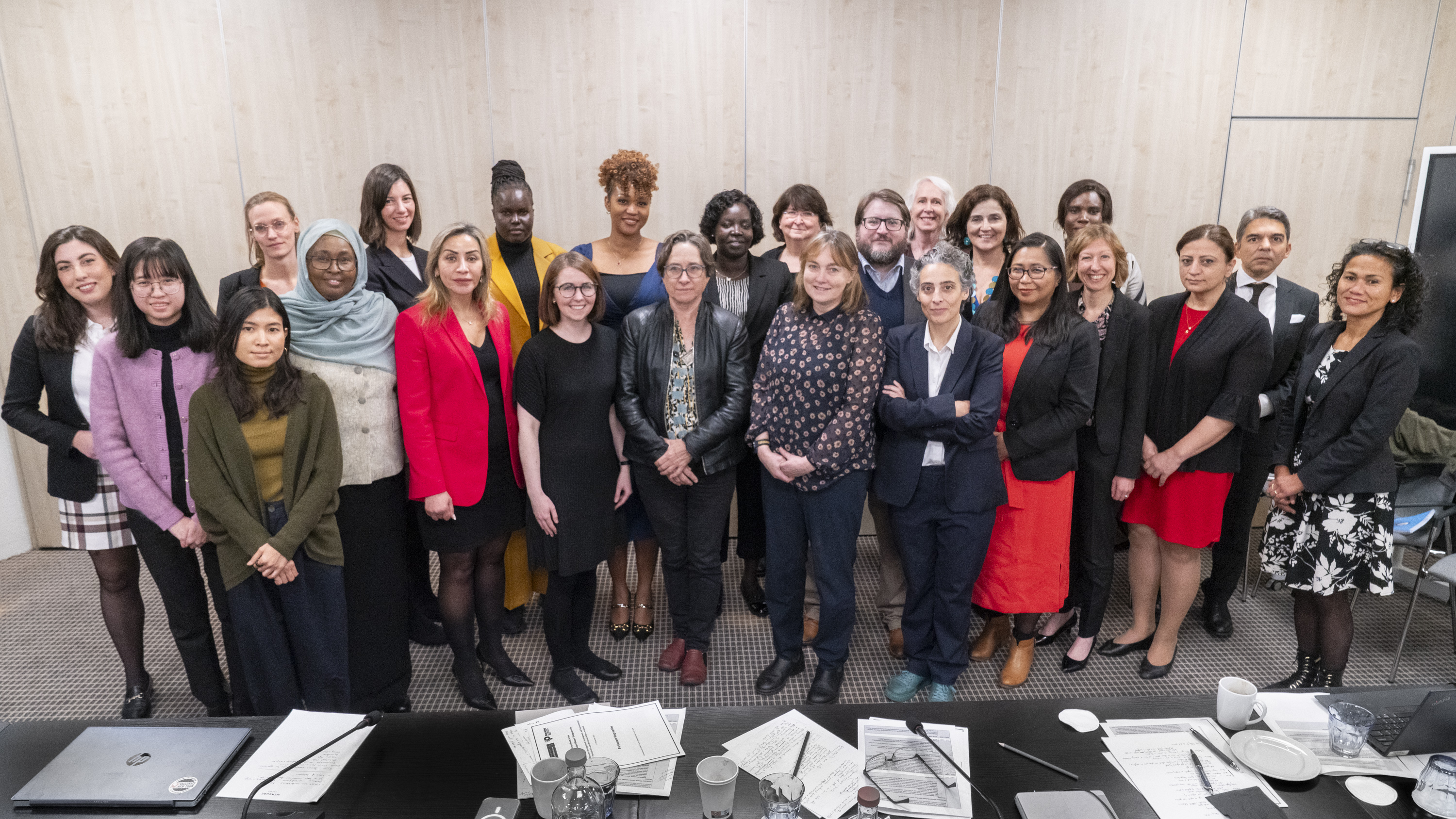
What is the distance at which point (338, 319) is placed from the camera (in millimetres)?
2412

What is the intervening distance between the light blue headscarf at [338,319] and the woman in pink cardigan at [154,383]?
0.26 m

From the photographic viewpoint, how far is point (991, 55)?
4180mm

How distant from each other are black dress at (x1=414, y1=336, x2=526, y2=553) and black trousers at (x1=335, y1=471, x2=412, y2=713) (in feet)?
0.36

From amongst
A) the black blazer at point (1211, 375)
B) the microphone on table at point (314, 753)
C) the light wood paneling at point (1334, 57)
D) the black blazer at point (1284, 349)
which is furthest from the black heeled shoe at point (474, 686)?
the light wood paneling at point (1334, 57)

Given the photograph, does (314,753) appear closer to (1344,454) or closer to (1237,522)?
(1344,454)

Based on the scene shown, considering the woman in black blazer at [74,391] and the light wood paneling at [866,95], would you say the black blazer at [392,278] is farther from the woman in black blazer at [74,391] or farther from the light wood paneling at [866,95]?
the light wood paneling at [866,95]

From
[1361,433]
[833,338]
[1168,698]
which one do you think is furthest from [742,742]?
[1361,433]

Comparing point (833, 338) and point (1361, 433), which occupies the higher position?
point (833, 338)

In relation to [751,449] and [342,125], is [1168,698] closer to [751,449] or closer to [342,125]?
[751,449]

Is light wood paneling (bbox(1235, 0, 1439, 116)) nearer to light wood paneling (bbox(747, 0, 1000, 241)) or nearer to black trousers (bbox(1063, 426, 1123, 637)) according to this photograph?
light wood paneling (bbox(747, 0, 1000, 241))

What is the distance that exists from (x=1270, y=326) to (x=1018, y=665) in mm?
1655

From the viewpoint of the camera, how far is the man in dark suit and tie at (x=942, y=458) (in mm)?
2588

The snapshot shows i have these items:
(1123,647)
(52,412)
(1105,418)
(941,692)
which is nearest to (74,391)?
(52,412)

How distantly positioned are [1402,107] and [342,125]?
5.54 meters
